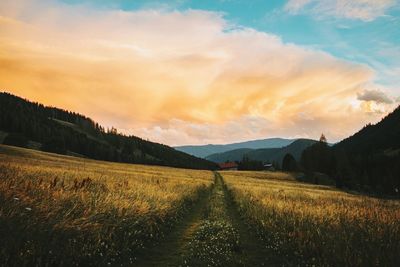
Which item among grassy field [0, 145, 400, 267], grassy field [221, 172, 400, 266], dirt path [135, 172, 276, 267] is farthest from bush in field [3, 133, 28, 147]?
grassy field [221, 172, 400, 266]

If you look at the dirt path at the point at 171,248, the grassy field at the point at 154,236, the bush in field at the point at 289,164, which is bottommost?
the dirt path at the point at 171,248

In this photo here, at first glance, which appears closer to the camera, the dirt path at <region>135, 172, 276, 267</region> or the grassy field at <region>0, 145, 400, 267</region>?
the grassy field at <region>0, 145, 400, 267</region>

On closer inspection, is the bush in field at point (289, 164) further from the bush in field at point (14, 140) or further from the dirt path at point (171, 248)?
the dirt path at point (171, 248)

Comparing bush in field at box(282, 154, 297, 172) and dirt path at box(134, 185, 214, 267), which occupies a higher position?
bush in field at box(282, 154, 297, 172)

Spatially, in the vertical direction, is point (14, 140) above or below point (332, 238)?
above

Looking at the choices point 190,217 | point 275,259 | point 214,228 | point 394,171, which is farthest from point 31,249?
point 394,171

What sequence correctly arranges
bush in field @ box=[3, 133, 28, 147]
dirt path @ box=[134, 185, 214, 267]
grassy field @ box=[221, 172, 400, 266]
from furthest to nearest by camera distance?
bush in field @ box=[3, 133, 28, 147], dirt path @ box=[134, 185, 214, 267], grassy field @ box=[221, 172, 400, 266]

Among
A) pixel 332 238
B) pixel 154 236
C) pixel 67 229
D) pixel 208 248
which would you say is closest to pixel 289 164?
pixel 154 236

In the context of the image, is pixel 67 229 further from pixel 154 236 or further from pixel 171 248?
pixel 154 236

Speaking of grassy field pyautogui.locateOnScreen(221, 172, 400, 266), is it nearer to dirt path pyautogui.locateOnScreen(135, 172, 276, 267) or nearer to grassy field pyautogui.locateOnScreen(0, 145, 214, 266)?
dirt path pyautogui.locateOnScreen(135, 172, 276, 267)

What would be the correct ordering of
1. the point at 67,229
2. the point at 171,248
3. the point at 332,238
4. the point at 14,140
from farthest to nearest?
the point at 14,140, the point at 171,248, the point at 332,238, the point at 67,229

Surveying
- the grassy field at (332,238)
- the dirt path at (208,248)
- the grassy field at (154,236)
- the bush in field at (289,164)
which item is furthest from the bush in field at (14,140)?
the grassy field at (332,238)

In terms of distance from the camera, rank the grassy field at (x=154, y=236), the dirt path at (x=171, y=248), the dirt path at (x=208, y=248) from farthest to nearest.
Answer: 1. the dirt path at (x=208, y=248)
2. the dirt path at (x=171, y=248)
3. the grassy field at (x=154, y=236)

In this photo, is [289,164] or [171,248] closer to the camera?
[171,248]
